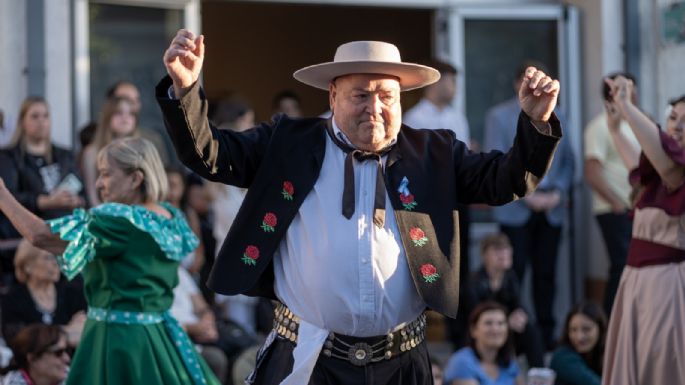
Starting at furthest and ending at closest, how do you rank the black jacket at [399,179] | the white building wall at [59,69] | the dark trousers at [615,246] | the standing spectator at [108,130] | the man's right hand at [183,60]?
the dark trousers at [615,246], the white building wall at [59,69], the standing spectator at [108,130], the black jacket at [399,179], the man's right hand at [183,60]

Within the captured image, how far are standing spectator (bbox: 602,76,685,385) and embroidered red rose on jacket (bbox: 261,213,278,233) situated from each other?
7.37ft

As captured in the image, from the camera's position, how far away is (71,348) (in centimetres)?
661

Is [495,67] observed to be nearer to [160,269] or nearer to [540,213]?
[540,213]

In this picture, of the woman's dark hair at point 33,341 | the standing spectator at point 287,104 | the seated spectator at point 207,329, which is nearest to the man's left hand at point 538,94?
the woman's dark hair at point 33,341

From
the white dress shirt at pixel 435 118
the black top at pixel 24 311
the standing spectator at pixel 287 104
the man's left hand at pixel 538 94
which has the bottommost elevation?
the black top at pixel 24 311

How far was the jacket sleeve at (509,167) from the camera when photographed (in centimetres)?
417

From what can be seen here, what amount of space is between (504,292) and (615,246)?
0.99 m

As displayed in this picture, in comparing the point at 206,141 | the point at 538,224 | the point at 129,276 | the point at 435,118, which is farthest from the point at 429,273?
the point at 538,224

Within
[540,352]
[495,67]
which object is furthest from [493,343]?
[495,67]

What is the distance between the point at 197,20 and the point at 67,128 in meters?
1.37

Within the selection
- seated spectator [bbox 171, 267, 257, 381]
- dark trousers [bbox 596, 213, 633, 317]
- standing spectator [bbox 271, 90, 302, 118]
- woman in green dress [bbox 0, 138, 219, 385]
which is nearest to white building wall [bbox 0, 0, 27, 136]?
seated spectator [bbox 171, 267, 257, 381]

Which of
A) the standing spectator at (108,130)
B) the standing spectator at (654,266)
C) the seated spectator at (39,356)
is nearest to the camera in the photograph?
the standing spectator at (654,266)

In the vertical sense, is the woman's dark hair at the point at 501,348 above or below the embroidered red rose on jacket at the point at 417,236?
below

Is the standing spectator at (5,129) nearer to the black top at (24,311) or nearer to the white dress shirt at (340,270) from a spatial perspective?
the black top at (24,311)
